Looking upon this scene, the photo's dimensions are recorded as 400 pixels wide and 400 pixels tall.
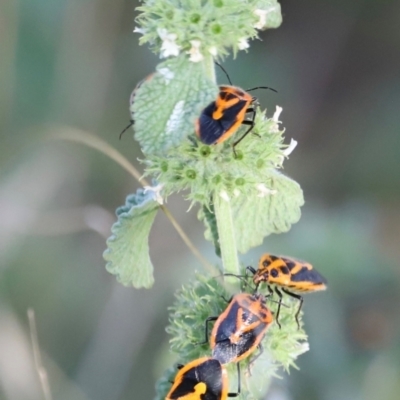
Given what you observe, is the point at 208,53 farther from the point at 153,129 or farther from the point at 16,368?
the point at 16,368

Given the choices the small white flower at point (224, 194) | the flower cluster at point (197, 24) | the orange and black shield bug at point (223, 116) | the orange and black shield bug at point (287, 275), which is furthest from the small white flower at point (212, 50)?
the orange and black shield bug at point (287, 275)

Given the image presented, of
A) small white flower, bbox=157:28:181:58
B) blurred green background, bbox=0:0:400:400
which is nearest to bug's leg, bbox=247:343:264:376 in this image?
small white flower, bbox=157:28:181:58

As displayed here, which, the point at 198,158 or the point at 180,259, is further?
the point at 180,259

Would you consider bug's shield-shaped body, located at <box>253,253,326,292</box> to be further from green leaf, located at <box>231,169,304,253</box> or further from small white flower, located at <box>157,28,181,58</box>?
small white flower, located at <box>157,28,181,58</box>

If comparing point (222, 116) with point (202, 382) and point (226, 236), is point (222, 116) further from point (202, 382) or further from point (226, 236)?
point (202, 382)

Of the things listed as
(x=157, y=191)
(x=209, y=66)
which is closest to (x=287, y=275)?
(x=157, y=191)

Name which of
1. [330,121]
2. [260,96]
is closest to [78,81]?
[260,96]
